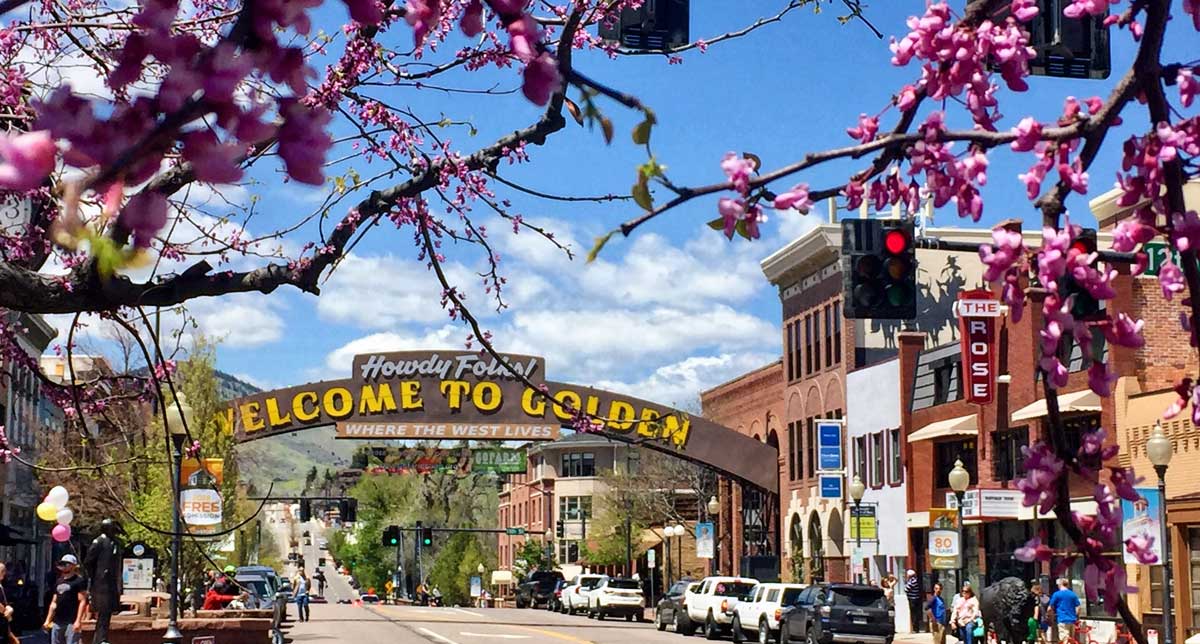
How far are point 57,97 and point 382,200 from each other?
676 centimetres

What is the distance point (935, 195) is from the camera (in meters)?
5.50

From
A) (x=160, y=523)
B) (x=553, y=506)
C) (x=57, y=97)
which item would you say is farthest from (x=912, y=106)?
(x=553, y=506)

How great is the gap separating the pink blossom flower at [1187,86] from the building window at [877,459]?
47.8 m

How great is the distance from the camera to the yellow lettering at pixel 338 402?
5619 centimetres

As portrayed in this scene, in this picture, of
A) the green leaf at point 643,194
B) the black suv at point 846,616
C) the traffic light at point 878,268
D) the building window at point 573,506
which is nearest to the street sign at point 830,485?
the black suv at point 846,616

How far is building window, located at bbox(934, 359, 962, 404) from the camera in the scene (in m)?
47.3

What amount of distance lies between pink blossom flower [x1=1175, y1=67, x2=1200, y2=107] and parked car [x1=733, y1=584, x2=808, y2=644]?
116 ft

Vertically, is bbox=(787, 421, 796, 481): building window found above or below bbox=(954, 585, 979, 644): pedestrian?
above

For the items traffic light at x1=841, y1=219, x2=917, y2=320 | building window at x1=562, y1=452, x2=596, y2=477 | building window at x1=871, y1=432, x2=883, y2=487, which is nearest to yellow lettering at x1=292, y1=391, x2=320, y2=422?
building window at x1=871, y1=432, x2=883, y2=487

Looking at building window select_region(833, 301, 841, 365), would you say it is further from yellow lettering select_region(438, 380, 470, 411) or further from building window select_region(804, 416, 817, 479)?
yellow lettering select_region(438, 380, 470, 411)

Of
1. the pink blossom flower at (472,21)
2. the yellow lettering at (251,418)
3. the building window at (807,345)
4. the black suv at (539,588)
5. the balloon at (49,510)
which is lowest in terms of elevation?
the black suv at (539,588)

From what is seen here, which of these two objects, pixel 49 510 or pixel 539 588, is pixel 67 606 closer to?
pixel 49 510

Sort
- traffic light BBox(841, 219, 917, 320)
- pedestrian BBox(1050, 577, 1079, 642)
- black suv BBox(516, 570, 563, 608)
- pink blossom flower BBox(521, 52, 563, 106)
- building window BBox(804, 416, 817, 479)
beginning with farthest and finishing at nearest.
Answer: black suv BBox(516, 570, 563, 608) < building window BBox(804, 416, 817, 479) < pedestrian BBox(1050, 577, 1079, 642) < traffic light BBox(841, 219, 917, 320) < pink blossom flower BBox(521, 52, 563, 106)

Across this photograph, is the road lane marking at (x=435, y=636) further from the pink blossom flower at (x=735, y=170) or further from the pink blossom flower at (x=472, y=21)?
the pink blossom flower at (x=472, y=21)
